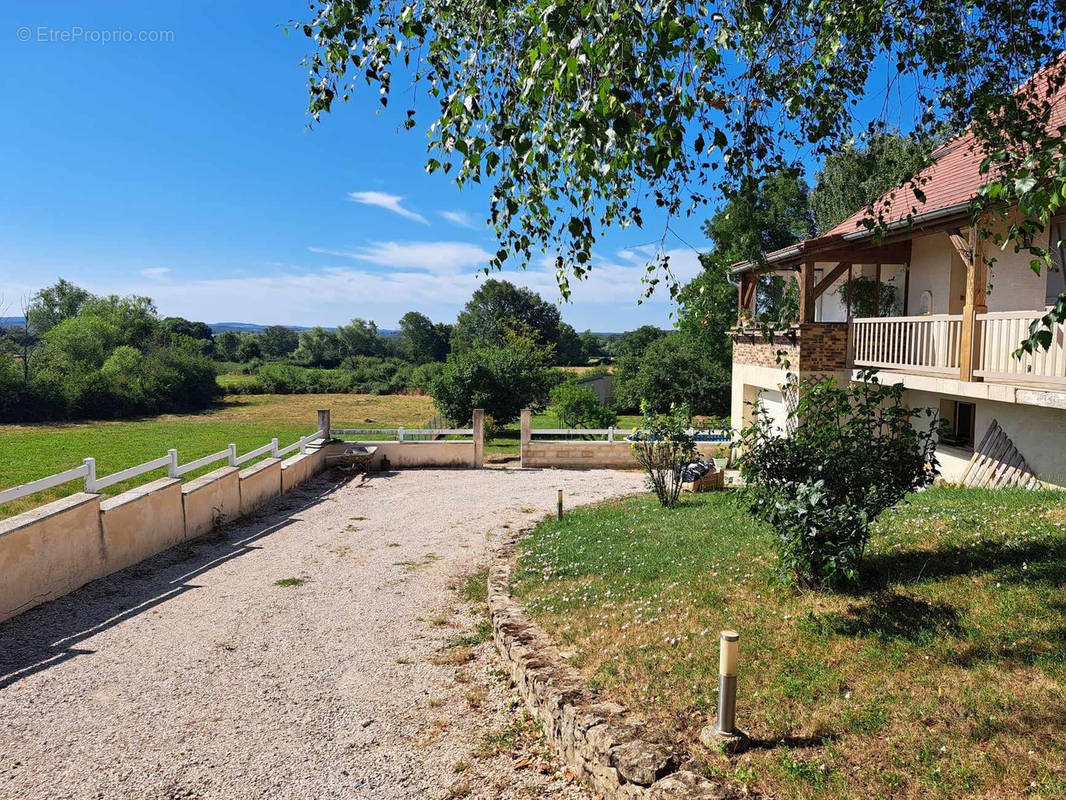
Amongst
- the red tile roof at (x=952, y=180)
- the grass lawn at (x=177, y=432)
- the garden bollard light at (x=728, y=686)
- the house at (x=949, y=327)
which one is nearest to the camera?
the garden bollard light at (x=728, y=686)

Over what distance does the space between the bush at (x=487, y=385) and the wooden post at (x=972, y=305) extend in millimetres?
17399

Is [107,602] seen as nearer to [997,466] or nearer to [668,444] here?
[668,444]

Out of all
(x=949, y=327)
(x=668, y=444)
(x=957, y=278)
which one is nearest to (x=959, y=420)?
(x=957, y=278)

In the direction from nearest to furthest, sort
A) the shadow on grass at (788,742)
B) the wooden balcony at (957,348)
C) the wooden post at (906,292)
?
the shadow on grass at (788,742) → the wooden balcony at (957,348) → the wooden post at (906,292)

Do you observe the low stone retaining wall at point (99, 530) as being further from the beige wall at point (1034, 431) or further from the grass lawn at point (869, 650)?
the beige wall at point (1034, 431)

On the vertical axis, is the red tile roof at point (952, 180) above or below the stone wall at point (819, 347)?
above

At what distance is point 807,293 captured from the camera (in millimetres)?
13391

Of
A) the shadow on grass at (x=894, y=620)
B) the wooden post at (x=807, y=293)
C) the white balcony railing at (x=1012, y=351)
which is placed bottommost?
the shadow on grass at (x=894, y=620)

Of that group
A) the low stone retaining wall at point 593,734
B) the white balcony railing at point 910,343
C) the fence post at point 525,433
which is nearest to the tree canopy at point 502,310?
the fence post at point 525,433

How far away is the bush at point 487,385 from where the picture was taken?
26109 mm

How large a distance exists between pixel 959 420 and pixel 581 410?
14433 millimetres

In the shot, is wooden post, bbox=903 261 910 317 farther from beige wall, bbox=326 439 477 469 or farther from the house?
beige wall, bbox=326 439 477 469

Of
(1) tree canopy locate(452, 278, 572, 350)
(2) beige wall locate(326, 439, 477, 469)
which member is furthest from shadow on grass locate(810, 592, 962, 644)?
(1) tree canopy locate(452, 278, 572, 350)

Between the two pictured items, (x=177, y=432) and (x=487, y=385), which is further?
(x=177, y=432)
